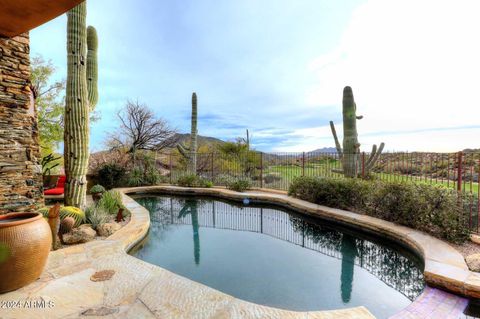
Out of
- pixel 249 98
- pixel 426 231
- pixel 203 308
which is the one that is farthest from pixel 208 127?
pixel 203 308

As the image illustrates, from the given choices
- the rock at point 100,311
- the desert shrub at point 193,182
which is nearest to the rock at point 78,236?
the rock at point 100,311

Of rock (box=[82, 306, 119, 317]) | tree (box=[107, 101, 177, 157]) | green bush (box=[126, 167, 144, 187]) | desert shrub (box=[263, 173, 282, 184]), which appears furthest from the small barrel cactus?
tree (box=[107, 101, 177, 157])

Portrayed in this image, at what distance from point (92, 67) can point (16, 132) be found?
300 cm

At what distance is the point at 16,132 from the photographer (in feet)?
12.6

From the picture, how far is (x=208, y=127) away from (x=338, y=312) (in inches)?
647

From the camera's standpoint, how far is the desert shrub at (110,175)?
10.5 metres

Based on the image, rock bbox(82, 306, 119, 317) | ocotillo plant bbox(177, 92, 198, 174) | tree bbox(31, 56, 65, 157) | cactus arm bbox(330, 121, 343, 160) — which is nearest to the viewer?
rock bbox(82, 306, 119, 317)

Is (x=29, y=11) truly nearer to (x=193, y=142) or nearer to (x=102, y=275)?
(x=102, y=275)

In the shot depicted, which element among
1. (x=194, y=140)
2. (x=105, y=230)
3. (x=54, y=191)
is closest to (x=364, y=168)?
(x=194, y=140)

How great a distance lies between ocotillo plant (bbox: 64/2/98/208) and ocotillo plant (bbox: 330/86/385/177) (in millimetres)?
7762

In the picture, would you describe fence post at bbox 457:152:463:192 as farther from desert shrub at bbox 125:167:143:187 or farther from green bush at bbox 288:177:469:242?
desert shrub at bbox 125:167:143:187

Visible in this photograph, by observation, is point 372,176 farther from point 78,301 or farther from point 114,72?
point 114,72

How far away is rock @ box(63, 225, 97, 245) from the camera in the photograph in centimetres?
376

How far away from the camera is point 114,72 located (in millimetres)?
7488
